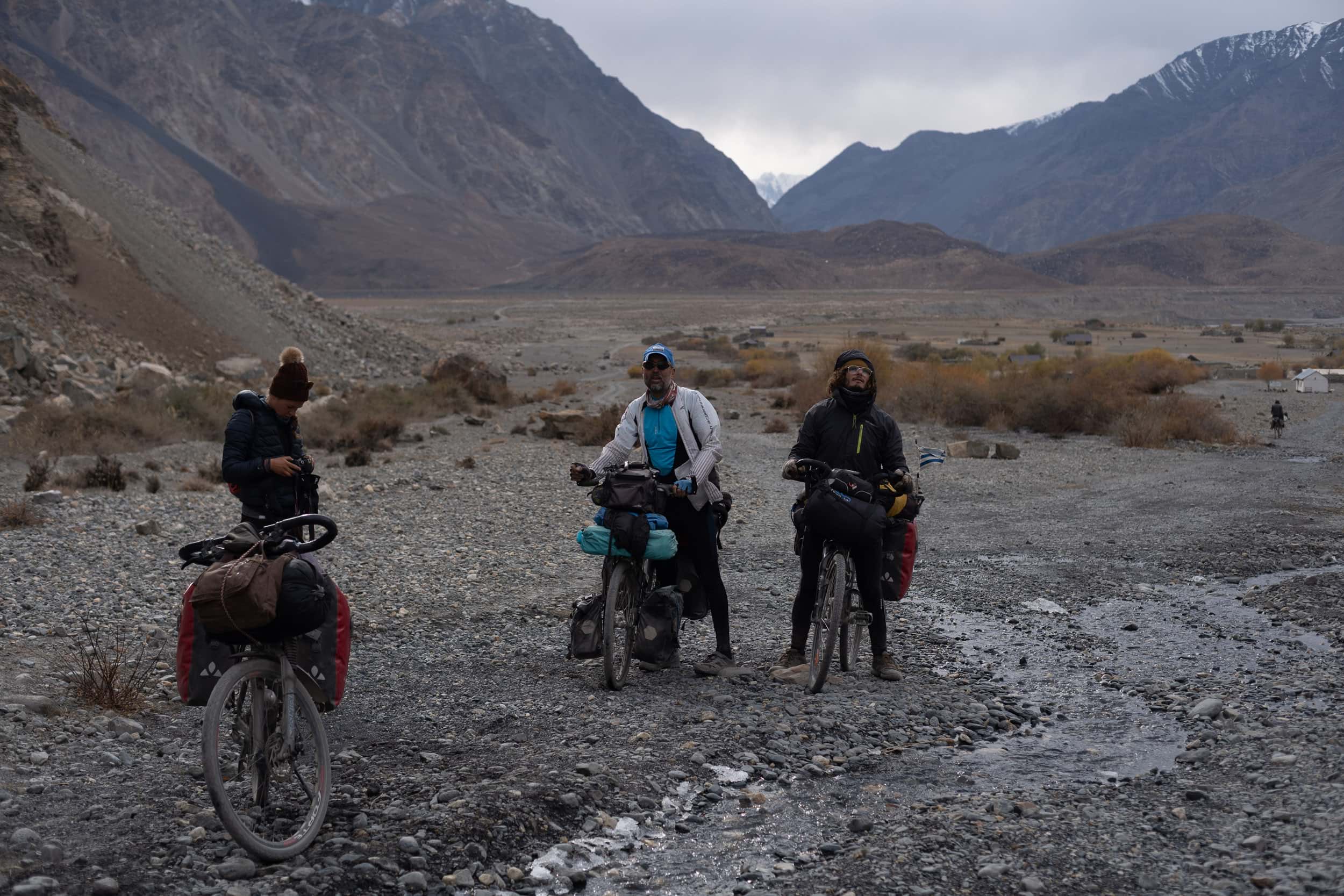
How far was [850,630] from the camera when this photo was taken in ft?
24.3

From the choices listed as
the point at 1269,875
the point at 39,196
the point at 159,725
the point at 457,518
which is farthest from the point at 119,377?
the point at 1269,875

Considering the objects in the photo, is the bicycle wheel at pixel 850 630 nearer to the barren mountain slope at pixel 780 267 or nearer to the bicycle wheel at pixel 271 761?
the bicycle wheel at pixel 271 761

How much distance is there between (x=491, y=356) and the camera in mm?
49812

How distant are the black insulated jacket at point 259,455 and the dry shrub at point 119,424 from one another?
13332mm

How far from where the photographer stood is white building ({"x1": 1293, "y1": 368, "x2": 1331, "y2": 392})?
32.9 meters

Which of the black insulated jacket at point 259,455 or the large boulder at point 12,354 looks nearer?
the black insulated jacket at point 259,455

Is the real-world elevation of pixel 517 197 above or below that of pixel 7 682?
above

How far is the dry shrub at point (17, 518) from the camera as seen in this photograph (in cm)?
1101

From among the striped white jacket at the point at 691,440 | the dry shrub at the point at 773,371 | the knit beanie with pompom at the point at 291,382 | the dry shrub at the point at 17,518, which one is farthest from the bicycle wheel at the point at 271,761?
the dry shrub at the point at 773,371

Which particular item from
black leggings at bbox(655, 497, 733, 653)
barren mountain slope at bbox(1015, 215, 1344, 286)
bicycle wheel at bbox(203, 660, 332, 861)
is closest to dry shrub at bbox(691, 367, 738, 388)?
black leggings at bbox(655, 497, 733, 653)

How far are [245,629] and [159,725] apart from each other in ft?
6.62

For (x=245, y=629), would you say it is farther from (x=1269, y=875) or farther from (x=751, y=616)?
(x=751, y=616)

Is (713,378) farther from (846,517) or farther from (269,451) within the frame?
(269,451)

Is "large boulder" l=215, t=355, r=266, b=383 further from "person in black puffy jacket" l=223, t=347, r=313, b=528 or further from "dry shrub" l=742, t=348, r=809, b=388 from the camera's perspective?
"person in black puffy jacket" l=223, t=347, r=313, b=528
